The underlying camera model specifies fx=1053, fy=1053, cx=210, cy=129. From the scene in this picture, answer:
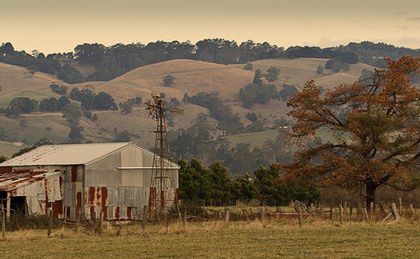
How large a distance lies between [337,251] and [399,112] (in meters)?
34.9

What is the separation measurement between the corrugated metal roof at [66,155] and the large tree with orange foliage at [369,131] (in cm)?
1475

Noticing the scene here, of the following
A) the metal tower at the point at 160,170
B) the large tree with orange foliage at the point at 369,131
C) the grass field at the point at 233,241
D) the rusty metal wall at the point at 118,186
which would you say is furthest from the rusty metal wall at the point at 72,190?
the grass field at the point at 233,241

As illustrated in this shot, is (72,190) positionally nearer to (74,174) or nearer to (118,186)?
(74,174)

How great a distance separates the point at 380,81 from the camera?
230ft

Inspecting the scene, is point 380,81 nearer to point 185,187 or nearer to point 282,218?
point 282,218

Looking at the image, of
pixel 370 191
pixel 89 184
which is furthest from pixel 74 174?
pixel 370 191

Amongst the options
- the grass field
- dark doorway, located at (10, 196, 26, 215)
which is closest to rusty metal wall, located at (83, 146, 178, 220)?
dark doorway, located at (10, 196, 26, 215)

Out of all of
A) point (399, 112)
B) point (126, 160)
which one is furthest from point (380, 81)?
point (126, 160)

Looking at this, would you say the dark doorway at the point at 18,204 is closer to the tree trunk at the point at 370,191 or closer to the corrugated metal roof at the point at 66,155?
the corrugated metal roof at the point at 66,155

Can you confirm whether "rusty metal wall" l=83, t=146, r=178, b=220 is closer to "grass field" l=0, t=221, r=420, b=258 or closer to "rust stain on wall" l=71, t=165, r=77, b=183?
"rust stain on wall" l=71, t=165, r=77, b=183

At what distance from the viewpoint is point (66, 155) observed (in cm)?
7944

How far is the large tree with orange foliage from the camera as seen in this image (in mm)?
67250

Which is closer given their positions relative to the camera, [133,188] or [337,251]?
[337,251]

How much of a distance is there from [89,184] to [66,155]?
617 centimetres
